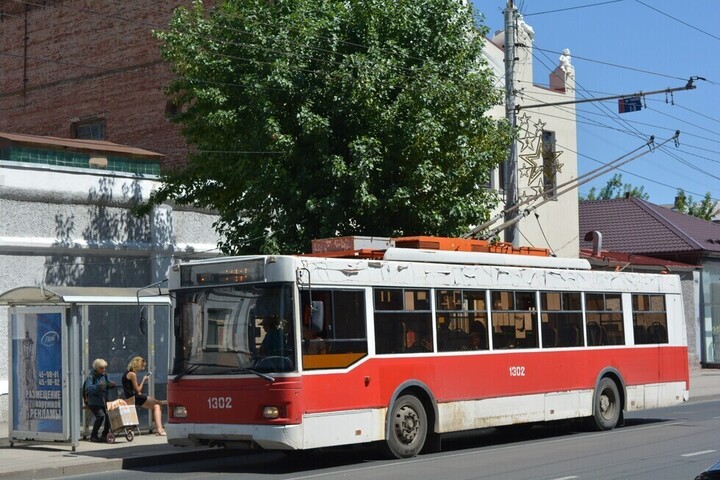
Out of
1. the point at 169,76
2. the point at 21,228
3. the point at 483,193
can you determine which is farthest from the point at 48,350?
the point at 169,76

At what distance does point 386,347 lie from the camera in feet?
52.1

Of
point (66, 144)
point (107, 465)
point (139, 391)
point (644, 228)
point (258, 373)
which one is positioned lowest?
point (107, 465)

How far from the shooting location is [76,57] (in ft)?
120

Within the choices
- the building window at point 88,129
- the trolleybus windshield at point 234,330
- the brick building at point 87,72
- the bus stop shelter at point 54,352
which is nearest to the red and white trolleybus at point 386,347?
the trolleybus windshield at point 234,330

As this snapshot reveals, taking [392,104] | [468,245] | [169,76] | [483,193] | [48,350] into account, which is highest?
[169,76]

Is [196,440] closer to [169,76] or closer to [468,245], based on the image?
[468,245]

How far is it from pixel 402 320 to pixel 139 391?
5056 millimetres

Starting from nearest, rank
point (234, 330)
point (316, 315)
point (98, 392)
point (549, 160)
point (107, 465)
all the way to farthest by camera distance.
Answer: point (316, 315) → point (234, 330) → point (107, 465) → point (98, 392) → point (549, 160)

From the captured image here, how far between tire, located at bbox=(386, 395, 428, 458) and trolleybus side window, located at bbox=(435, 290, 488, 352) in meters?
1.01

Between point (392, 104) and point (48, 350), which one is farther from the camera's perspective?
point (392, 104)

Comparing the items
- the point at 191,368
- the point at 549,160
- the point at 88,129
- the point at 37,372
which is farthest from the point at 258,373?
the point at 88,129

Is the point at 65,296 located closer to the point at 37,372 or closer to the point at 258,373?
the point at 37,372

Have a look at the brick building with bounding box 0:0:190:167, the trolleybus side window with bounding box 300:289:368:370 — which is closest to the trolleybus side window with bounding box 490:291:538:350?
the trolleybus side window with bounding box 300:289:368:370

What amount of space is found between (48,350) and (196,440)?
394 centimetres
